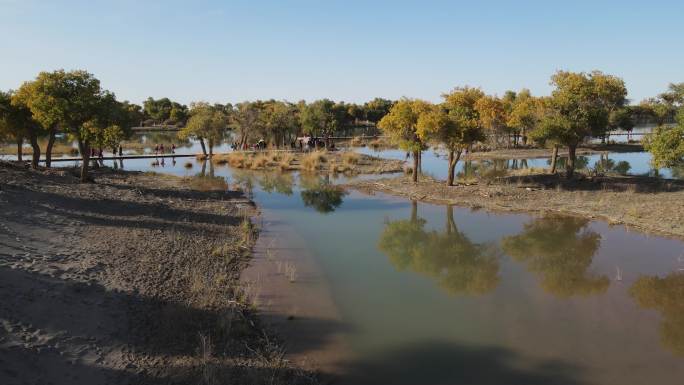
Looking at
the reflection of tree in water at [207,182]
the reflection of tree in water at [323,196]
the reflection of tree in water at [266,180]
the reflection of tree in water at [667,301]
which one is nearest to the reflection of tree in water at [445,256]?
the reflection of tree in water at [667,301]

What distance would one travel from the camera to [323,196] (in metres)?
31.9

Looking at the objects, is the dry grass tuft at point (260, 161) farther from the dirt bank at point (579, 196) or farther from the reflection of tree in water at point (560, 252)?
the reflection of tree in water at point (560, 252)

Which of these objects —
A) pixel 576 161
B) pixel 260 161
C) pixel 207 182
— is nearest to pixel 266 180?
pixel 207 182

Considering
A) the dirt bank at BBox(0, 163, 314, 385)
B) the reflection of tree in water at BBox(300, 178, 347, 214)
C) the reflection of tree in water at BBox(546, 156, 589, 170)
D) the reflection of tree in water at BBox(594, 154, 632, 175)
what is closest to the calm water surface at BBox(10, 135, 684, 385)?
the dirt bank at BBox(0, 163, 314, 385)

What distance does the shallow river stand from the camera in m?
10.3

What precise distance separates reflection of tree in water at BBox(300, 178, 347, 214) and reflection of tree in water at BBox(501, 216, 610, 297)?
11.3 meters

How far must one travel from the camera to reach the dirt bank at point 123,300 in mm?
8641

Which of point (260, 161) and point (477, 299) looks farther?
point (260, 161)

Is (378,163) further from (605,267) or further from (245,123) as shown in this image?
(605,267)

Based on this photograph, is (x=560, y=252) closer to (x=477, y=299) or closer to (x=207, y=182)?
(x=477, y=299)

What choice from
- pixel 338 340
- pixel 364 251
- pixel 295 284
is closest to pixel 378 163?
pixel 364 251

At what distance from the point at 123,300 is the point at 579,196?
25.2m

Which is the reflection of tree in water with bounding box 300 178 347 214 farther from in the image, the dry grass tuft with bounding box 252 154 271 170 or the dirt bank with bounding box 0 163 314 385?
the dry grass tuft with bounding box 252 154 271 170

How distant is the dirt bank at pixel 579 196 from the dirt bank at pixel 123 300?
14.6 metres
